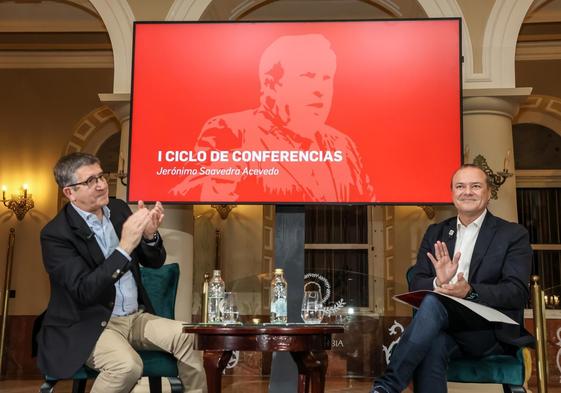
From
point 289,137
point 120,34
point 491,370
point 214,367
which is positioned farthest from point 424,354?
point 120,34

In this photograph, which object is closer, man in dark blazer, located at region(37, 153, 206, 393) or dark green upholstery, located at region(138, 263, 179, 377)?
man in dark blazer, located at region(37, 153, 206, 393)

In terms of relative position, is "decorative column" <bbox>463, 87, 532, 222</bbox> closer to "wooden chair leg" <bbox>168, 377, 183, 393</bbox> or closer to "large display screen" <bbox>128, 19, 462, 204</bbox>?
"large display screen" <bbox>128, 19, 462, 204</bbox>

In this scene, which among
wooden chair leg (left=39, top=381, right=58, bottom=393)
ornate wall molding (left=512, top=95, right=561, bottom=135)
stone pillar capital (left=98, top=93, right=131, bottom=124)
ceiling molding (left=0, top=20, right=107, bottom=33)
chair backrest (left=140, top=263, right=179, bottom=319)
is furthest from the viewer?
ornate wall molding (left=512, top=95, right=561, bottom=135)

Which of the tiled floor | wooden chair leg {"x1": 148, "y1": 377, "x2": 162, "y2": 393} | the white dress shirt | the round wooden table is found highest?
the white dress shirt

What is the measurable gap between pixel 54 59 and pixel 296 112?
451cm

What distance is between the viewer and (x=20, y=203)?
7.50 metres

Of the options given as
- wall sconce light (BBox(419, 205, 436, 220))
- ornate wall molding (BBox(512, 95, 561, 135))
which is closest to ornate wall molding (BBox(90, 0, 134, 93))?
wall sconce light (BBox(419, 205, 436, 220))

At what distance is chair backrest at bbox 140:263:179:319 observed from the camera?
11.2ft

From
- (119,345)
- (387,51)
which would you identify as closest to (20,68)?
(387,51)

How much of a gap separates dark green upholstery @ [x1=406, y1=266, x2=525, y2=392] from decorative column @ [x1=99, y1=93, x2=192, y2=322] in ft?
8.16

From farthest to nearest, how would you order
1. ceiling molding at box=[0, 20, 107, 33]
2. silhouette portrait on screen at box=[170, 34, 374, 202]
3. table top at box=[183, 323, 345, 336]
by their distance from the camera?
1. ceiling molding at box=[0, 20, 107, 33]
2. silhouette portrait on screen at box=[170, 34, 374, 202]
3. table top at box=[183, 323, 345, 336]

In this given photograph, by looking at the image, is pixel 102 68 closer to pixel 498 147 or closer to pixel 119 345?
pixel 498 147

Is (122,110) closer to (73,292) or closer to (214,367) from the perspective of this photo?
(73,292)

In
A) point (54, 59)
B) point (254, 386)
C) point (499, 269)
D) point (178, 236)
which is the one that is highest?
point (54, 59)
